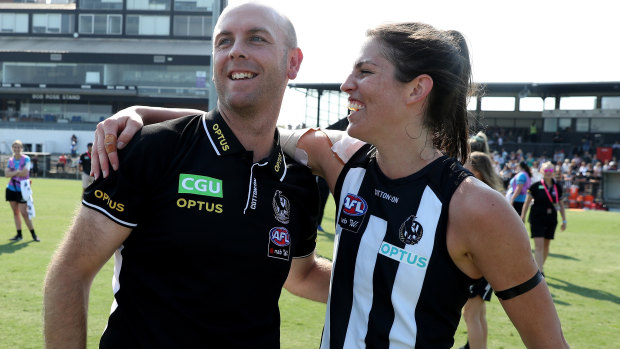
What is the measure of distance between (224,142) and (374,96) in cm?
66

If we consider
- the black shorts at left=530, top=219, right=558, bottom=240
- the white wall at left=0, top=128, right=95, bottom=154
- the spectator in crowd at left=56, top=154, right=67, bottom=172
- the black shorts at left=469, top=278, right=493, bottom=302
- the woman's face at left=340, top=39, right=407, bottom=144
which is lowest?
the spectator in crowd at left=56, top=154, right=67, bottom=172

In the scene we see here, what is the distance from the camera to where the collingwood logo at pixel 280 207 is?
8.10 feet

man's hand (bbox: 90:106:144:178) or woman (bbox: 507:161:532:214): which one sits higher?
man's hand (bbox: 90:106:144:178)

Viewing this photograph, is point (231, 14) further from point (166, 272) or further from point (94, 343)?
point (94, 343)

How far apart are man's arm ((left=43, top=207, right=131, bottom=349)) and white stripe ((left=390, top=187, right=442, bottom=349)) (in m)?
1.11

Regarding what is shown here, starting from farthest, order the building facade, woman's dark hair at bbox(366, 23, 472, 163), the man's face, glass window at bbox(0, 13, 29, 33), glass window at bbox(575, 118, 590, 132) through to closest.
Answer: glass window at bbox(0, 13, 29, 33)
the building facade
glass window at bbox(575, 118, 590, 132)
the man's face
woman's dark hair at bbox(366, 23, 472, 163)

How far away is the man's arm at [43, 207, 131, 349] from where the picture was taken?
6.75 ft

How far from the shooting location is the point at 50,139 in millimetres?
46031

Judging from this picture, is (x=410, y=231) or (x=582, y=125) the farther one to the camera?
(x=582, y=125)

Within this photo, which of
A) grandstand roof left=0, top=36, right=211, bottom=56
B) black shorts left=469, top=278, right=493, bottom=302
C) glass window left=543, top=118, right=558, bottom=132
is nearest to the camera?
black shorts left=469, top=278, right=493, bottom=302

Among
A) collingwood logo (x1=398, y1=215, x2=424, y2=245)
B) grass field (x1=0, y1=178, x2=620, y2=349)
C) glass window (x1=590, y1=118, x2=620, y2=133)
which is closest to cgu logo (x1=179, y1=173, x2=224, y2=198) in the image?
collingwood logo (x1=398, y1=215, x2=424, y2=245)

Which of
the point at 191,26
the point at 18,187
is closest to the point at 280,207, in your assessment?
the point at 18,187

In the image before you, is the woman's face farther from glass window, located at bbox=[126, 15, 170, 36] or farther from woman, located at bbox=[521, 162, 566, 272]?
glass window, located at bbox=[126, 15, 170, 36]

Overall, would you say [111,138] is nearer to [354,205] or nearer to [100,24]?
[354,205]
